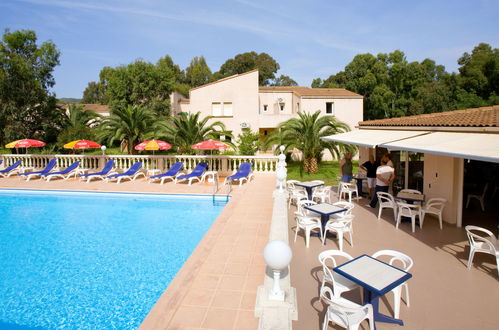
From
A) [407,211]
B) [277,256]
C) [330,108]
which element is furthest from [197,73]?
[277,256]

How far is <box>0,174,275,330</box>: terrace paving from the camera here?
556cm

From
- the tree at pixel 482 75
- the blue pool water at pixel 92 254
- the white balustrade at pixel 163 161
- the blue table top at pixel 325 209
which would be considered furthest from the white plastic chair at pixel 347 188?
the tree at pixel 482 75

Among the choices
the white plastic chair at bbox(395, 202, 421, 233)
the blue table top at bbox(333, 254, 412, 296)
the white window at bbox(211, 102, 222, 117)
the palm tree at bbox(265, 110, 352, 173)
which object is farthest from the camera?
the white window at bbox(211, 102, 222, 117)

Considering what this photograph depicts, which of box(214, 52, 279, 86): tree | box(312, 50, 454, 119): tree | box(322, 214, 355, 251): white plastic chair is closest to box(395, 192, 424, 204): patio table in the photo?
box(322, 214, 355, 251): white plastic chair

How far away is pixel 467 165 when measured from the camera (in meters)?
15.8

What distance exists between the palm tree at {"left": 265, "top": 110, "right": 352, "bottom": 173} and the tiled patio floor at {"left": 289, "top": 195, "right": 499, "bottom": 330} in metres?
12.7

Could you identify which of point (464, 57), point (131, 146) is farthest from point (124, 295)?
point (464, 57)

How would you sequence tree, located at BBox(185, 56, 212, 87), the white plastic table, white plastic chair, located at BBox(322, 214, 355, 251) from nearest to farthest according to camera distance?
white plastic chair, located at BBox(322, 214, 355, 251) < the white plastic table < tree, located at BBox(185, 56, 212, 87)

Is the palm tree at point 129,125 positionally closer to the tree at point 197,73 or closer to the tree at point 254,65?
the tree at point 197,73

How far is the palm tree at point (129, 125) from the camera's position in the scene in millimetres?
26891

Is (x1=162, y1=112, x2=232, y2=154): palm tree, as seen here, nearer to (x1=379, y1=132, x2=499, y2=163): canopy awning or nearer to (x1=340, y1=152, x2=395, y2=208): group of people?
(x1=340, y1=152, x2=395, y2=208): group of people

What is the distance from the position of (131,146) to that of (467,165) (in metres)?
24.7

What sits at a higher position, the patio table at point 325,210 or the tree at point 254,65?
the tree at point 254,65

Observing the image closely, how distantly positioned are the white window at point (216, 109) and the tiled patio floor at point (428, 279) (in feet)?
77.4
